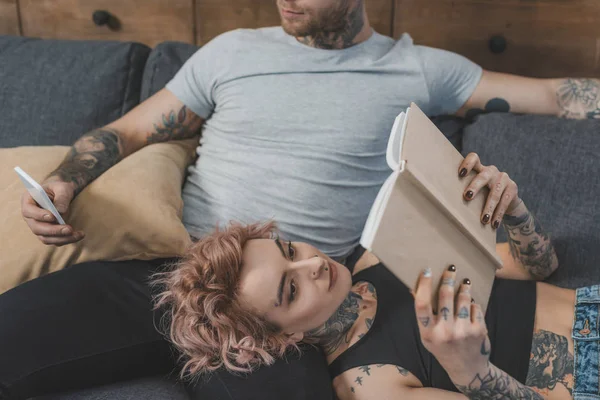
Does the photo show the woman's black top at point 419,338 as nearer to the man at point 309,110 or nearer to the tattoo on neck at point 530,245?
the tattoo on neck at point 530,245

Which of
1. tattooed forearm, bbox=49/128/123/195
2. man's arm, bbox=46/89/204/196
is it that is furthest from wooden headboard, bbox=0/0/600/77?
tattooed forearm, bbox=49/128/123/195

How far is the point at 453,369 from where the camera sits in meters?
0.98

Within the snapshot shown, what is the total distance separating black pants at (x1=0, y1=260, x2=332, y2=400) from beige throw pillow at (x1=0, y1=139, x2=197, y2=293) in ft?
0.31

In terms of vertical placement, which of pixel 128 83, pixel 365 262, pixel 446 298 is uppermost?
pixel 446 298

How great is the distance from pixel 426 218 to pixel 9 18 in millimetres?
1977

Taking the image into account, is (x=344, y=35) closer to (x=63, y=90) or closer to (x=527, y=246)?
(x=527, y=246)

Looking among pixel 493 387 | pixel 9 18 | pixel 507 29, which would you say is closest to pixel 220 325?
pixel 493 387

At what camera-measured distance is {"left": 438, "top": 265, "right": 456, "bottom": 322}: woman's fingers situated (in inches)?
35.9

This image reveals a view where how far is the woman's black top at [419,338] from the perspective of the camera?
4.00ft

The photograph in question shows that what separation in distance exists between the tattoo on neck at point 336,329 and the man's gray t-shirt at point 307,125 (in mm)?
294

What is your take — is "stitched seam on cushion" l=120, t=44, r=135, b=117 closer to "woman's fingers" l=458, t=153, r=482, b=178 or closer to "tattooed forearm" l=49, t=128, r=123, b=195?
"tattooed forearm" l=49, t=128, r=123, b=195

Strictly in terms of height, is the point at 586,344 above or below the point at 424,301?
below

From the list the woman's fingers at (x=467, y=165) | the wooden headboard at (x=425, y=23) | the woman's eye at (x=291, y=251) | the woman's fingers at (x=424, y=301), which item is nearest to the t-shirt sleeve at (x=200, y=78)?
the wooden headboard at (x=425, y=23)

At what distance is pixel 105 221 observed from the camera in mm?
1365
